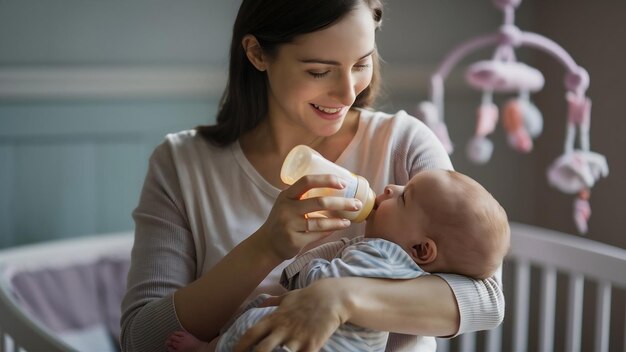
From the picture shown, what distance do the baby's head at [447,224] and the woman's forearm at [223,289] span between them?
0.56 ft

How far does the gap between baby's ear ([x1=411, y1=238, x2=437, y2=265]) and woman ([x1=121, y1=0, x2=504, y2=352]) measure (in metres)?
0.04

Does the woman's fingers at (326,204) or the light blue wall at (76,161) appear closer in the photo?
the woman's fingers at (326,204)

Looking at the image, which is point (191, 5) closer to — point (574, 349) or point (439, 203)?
point (574, 349)

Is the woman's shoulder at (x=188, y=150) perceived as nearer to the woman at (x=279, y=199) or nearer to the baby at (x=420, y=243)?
the woman at (x=279, y=199)

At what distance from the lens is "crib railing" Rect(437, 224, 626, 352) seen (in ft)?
6.59

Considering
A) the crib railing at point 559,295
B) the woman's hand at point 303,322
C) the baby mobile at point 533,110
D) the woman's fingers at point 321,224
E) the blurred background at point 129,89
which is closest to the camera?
the woman's hand at point 303,322

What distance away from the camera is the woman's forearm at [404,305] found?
1164 mm

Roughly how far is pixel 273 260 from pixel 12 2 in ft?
5.01

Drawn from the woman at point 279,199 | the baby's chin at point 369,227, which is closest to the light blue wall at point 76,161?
the woman at point 279,199

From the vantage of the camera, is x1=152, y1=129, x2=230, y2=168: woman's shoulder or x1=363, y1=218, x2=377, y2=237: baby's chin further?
x1=152, y1=129, x2=230, y2=168: woman's shoulder

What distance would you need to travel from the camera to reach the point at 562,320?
9.12 feet

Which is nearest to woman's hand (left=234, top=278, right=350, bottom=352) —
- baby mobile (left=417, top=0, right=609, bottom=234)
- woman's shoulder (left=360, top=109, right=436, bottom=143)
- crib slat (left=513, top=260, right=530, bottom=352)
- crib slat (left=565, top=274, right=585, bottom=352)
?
woman's shoulder (left=360, top=109, right=436, bottom=143)

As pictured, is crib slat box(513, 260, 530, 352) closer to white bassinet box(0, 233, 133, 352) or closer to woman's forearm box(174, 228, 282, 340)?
white bassinet box(0, 233, 133, 352)

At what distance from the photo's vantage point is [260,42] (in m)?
1.44
